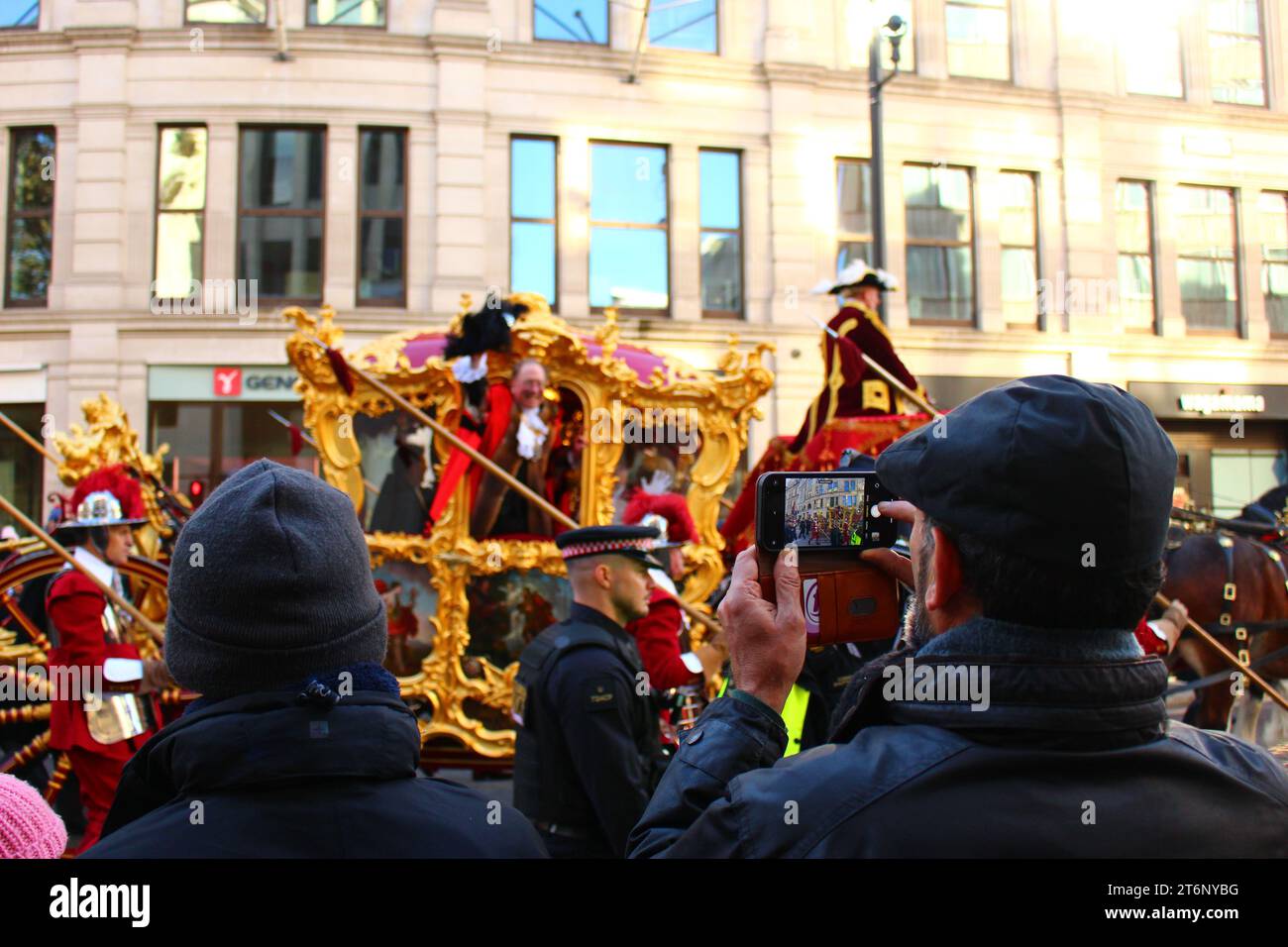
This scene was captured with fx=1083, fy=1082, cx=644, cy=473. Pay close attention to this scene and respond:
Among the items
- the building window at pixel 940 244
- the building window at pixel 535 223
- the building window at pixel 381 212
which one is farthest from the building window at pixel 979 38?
the building window at pixel 381 212

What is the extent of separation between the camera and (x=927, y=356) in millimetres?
17797

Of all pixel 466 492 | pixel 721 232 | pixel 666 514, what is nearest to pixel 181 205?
pixel 721 232

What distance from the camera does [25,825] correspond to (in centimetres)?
152

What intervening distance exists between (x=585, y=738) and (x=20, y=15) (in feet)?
57.5

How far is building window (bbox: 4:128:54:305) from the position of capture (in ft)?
53.9

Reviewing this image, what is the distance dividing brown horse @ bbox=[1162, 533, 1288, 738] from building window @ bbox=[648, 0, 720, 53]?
12.4 meters

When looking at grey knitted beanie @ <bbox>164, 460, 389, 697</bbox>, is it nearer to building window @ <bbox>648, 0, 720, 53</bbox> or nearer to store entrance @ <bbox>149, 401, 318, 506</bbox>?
store entrance @ <bbox>149, 401, 318, 506</bbox>

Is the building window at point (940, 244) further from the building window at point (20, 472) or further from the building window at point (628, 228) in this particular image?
the building window at point (20, 472)

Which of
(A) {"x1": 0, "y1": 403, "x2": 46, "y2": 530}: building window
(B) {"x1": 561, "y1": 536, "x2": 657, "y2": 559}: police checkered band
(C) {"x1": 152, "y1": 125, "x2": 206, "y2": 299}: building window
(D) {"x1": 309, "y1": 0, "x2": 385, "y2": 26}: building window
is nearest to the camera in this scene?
(B) {"x1": 561, "y1": 536, "x2": 657, "y2": 559}: police checkered band

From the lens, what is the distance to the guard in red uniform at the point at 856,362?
7.23 meters

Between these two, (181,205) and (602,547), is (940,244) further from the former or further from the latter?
(602,547)

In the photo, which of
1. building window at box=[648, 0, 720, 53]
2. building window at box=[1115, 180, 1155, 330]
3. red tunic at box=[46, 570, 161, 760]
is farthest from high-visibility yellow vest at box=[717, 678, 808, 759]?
building window at box=[1115, 180, 1155, 330]

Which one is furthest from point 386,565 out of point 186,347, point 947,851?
point 186,347

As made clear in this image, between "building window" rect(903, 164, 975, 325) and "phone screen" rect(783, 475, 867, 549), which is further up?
"building window" rect(903, 164, 975, 325)
